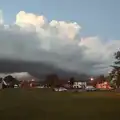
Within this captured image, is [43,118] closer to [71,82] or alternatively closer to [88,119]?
[88,119]

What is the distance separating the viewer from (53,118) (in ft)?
60.0

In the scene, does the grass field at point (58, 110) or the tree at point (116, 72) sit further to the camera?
the tree at point (116, 72)

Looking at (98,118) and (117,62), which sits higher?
(117,62)

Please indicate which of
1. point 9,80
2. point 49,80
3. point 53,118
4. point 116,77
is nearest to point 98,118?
point 53,118

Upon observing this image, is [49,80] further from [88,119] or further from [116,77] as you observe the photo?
[88,119]

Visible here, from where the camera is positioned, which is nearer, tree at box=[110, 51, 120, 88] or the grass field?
the grass field

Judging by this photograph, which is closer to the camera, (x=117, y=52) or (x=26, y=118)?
(x=26, y=118)

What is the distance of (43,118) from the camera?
60.2 feet

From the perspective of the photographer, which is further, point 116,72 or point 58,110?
point 116,72

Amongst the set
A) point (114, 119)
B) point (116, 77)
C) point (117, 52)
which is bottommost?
point (114, 119)

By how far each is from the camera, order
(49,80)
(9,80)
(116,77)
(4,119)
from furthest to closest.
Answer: (9,80)
(49,80)
(116,77)
(4,119)

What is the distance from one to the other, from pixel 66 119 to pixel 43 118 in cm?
117

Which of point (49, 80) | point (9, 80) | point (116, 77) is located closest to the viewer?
point (116, 77)

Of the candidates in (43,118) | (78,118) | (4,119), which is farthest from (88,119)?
(4,119)
